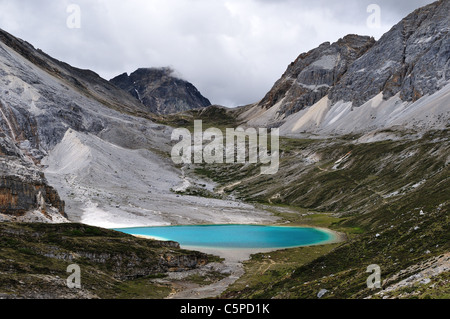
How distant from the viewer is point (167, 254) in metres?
53.8

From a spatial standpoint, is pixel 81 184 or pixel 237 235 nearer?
pixel 237 235

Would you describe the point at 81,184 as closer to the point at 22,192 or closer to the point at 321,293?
the point at 22,192

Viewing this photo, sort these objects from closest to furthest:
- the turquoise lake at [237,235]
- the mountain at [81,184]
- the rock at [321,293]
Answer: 1. the rock at [321,293]
2. the mountain at [81,184]
3. the turquoise lake at [237,235]

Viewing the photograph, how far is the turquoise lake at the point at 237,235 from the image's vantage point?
79688 millimetres

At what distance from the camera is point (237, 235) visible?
9281 centimetres

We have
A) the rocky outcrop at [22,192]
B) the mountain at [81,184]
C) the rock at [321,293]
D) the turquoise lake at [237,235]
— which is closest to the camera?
the rock at [321,293]

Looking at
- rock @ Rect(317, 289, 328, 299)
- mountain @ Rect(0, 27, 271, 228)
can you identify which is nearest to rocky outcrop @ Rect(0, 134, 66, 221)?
mountain @ Rect(0, 27, 271, 228)

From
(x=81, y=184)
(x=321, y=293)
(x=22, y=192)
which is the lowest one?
(x=321, y=293)

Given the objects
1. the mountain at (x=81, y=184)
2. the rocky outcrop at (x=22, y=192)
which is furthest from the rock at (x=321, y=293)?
the mountain at (x=81, y=184)

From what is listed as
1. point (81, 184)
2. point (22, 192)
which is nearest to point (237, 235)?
point (22, 192)

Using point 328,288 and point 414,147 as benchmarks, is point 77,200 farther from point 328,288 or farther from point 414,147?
point 414,147

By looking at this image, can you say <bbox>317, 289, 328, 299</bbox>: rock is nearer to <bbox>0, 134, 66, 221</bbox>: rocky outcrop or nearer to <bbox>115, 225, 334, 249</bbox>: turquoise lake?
<bbox>115, 225, 334, 249</bbox>: turquoise lake

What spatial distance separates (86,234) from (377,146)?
141479mm

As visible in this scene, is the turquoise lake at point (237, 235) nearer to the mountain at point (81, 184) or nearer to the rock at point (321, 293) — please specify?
the mountain at point (81, 184)
